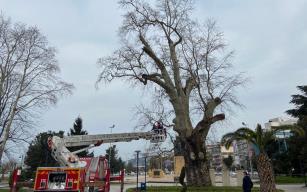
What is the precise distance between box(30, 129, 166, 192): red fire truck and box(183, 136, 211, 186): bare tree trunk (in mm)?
3899

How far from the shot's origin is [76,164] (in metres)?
18.9

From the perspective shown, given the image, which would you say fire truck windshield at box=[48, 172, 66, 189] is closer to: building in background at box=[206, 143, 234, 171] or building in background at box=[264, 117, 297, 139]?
building in background at box=[264, 117, 297, 139]

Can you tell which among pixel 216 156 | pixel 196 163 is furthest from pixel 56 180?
pixel 216 156

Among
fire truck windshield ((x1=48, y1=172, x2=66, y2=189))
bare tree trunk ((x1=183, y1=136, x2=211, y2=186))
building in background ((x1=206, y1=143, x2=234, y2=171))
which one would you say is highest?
building in background ((x1=206, y1=143, x2=234, y2=171))

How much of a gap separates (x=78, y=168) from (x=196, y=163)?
1292 centimetres

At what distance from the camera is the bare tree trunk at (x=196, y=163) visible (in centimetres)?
2677

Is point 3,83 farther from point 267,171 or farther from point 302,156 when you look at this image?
point 302,156

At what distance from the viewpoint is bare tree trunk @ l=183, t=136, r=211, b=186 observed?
26.8m

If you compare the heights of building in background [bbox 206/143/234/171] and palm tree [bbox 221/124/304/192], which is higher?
building in background [bbox 206/143/234/171]

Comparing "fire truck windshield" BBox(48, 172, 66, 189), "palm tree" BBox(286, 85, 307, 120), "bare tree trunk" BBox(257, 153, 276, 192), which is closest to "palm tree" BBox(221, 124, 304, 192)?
"bare tree trunk" BBox(257, 153, 276, 192)

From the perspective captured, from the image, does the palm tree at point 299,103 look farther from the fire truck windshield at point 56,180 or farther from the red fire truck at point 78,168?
the fire truck windshield at point 56,180

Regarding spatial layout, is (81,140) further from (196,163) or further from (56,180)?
(196,163)

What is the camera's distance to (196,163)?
2716 centimetres

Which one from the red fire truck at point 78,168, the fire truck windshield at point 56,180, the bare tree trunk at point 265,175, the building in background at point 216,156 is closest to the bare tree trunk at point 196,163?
the red fire truck at point 78,168
